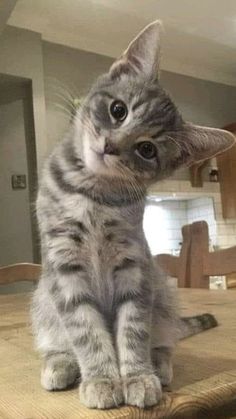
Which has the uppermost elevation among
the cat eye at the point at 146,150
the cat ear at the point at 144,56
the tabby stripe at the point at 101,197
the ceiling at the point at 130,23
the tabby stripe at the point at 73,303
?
the ceiling at the point at 130,23

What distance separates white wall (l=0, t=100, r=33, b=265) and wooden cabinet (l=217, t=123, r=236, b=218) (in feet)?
6.34

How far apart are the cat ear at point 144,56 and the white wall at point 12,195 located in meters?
2.50

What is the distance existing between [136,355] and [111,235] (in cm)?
18

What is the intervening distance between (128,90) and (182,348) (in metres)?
0.46

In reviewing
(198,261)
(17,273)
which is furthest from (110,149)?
(17,273)

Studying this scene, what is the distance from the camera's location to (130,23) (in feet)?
11.4

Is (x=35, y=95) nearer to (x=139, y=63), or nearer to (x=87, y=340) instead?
(x=139, y=63)

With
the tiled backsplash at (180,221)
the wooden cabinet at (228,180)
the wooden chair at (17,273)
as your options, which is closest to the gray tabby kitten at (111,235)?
the wooden chair at (17,273)

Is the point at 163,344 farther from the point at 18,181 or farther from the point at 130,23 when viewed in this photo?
the point at 130,23

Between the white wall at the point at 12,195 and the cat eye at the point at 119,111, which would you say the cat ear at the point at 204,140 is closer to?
the cat eye at the point at 119,111

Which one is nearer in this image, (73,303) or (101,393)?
(101,393)

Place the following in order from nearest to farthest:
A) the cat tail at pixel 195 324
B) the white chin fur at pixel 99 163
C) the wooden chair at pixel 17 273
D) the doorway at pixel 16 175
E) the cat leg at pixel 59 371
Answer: the cat leg at pixel 59 371, the white chin fur at pixel 99 163, the cat tail at pixel 195 324, the wooden chair at pixel 17 273, the doorway at pixel 16 175

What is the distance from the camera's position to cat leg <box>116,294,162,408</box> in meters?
0.58

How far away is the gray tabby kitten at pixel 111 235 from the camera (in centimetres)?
71
